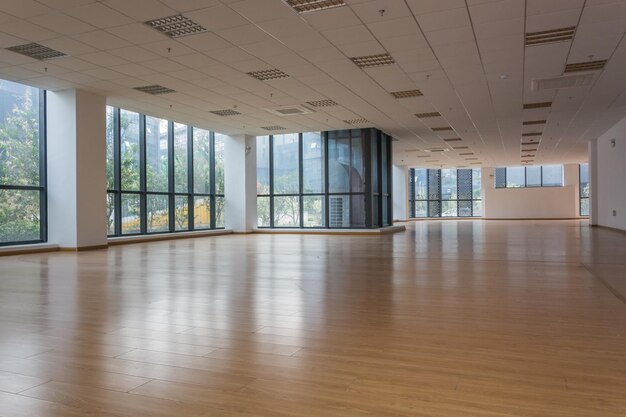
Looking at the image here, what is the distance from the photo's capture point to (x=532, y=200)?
106 feet

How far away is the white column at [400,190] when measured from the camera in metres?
31.5

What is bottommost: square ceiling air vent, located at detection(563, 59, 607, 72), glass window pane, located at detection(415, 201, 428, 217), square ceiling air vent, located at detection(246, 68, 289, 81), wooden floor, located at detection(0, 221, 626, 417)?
wooden floor, located at detection(0, 221, 626, 417)

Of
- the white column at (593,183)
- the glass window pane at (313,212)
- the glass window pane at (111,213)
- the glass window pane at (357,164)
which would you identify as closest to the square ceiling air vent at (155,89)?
the glass window pane at (111,213)

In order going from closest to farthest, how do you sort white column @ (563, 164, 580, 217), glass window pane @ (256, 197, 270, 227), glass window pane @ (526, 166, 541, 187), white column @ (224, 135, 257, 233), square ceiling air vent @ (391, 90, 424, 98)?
square ceiling air vent @ (391, 90, 424, 98)
white column @ (224, 135, 257, 233)
glass window pane @ (256, 197, 270, 227)
white column @ (563, 164, 580, 217)
glass window pane @ (526, 166, 541, 187)

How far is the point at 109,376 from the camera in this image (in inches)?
101

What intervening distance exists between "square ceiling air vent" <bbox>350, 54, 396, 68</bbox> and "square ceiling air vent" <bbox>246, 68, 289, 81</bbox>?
166cm

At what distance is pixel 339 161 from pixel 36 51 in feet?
36.6

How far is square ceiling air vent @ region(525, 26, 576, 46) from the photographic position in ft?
24.6

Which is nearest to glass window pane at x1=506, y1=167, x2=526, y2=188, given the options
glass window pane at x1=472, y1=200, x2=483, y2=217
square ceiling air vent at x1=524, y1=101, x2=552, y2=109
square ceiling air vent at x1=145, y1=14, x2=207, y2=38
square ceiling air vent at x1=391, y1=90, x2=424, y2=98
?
glass window pane at x1=472, y1=200, x2=483, y2=217

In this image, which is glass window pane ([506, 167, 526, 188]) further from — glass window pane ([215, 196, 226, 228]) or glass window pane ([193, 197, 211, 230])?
glass window pane ([193, 197, 211, 230])

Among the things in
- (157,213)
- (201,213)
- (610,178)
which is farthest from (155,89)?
(610,178)

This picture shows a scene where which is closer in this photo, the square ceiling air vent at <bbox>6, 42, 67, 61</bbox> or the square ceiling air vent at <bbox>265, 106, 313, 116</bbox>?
the square ceiling air vent at <bbox>6, 42, 67, 61</bbox>

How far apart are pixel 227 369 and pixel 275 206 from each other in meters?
16.8

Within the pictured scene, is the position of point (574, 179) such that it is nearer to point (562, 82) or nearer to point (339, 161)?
point (339, 161)
